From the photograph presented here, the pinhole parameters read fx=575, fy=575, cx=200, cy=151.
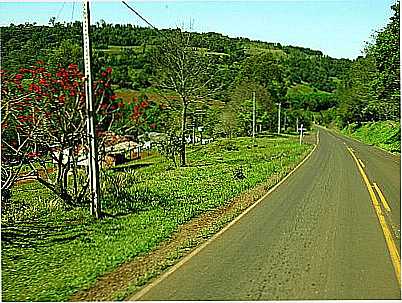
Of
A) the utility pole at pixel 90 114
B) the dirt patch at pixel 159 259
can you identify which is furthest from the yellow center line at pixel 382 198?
the utility pole at pixel 90 114

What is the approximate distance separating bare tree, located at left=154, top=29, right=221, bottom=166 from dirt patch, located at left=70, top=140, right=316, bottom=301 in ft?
60.2

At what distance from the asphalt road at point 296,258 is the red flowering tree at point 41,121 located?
4994 millimetres

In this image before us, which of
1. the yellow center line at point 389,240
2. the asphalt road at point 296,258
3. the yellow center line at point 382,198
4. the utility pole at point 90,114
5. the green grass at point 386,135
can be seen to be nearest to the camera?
the asphalt road at point 296,258

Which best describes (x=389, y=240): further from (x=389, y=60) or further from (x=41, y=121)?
(x=389, y=60)

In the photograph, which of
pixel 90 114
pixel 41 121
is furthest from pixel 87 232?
pixel 41 121

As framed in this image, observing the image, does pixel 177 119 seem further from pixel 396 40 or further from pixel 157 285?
pixel 157 285

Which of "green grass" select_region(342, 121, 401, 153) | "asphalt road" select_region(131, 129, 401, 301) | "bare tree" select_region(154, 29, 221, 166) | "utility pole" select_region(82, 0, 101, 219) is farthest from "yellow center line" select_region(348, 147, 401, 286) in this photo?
"green grass" select_region(342, 121, 401, 153)

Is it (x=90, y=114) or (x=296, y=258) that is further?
(x=90, y=114)

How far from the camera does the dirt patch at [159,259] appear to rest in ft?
24.6

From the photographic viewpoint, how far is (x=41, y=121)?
1455cm

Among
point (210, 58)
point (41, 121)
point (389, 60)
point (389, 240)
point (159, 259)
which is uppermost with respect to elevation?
point (389, 60)

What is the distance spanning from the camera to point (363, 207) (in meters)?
14.9

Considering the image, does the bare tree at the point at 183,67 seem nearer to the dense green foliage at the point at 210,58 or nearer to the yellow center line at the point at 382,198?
the dense green foliage at the point at 210,58

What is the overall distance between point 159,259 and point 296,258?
2207mm
